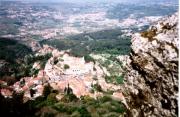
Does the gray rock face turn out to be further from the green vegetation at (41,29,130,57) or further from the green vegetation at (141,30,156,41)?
the green vegetation at (41,29,130,57)

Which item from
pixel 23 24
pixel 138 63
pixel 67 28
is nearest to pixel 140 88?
pixel 138 63

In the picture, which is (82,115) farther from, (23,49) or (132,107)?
(23,49)

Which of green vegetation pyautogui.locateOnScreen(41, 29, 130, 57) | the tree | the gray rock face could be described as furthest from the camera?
green vegetation pyautogui.locateOnScreen(41, 29, 130, 57)

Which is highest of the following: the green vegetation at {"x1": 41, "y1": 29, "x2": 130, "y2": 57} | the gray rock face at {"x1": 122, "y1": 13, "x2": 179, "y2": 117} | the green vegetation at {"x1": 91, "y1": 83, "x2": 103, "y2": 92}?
the gray rock face at {"x1": 122, "y1": 13, "x2": 179, "y2": 117}

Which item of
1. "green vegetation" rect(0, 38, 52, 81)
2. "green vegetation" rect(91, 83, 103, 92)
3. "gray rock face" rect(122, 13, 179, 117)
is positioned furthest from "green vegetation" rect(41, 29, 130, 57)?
"gray rock face" rect(122, 13, 179, 117)

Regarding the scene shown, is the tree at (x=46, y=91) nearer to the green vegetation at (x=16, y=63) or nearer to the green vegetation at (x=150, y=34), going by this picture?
the green vegetation at (x=16, y=63)

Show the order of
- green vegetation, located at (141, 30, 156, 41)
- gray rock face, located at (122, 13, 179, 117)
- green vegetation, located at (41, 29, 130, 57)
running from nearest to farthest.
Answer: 1. gray rock face, located at (122, 13, 179, 117)
2. green vegetation, located at (141, 30, 156, 41)
3. green vegetation, located at (41, 29, 130, 57)

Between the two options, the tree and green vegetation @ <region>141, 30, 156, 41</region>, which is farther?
the tree

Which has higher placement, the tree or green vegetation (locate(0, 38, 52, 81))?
the tree

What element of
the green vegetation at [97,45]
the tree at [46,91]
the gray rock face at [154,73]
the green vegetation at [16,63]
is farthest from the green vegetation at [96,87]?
the green vegetation at [97,45]
